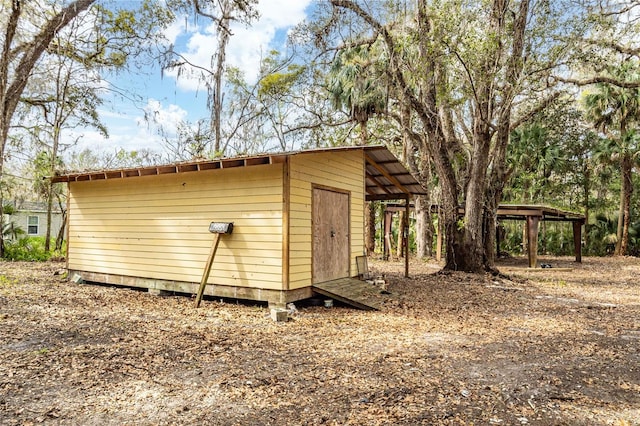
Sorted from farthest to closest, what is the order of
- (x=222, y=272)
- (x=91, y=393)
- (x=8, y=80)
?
(x=8, y=80)
(x=222, y=272)
(x=91, y=393)

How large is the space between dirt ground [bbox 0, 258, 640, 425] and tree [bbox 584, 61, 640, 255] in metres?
16.2

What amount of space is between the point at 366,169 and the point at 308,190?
3076 millimetres

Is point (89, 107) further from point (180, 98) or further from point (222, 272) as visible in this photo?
point (222, 272)

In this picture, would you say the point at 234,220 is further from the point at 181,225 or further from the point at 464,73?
the point at 464,73

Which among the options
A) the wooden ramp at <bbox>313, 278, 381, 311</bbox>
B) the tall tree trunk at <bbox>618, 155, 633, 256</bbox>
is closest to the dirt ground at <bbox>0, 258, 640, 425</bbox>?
the wooden ramp at <bbox>313, 278, 381, 311</bbox>

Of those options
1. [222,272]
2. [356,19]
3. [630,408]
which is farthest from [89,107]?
[630,408]

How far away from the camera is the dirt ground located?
3.37 meters

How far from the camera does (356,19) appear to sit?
1114 cm

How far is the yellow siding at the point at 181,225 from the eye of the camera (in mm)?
7453

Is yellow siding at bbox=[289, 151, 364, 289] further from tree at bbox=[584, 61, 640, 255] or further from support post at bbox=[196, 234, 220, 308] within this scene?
tree at bbox=[584, 61, 640, 255]

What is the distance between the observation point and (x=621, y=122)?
67.9ft

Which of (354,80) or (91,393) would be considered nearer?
(91,393)

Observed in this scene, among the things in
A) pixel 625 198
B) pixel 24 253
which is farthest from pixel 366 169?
pixel 625 198

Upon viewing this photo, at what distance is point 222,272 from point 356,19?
25.3 ft
